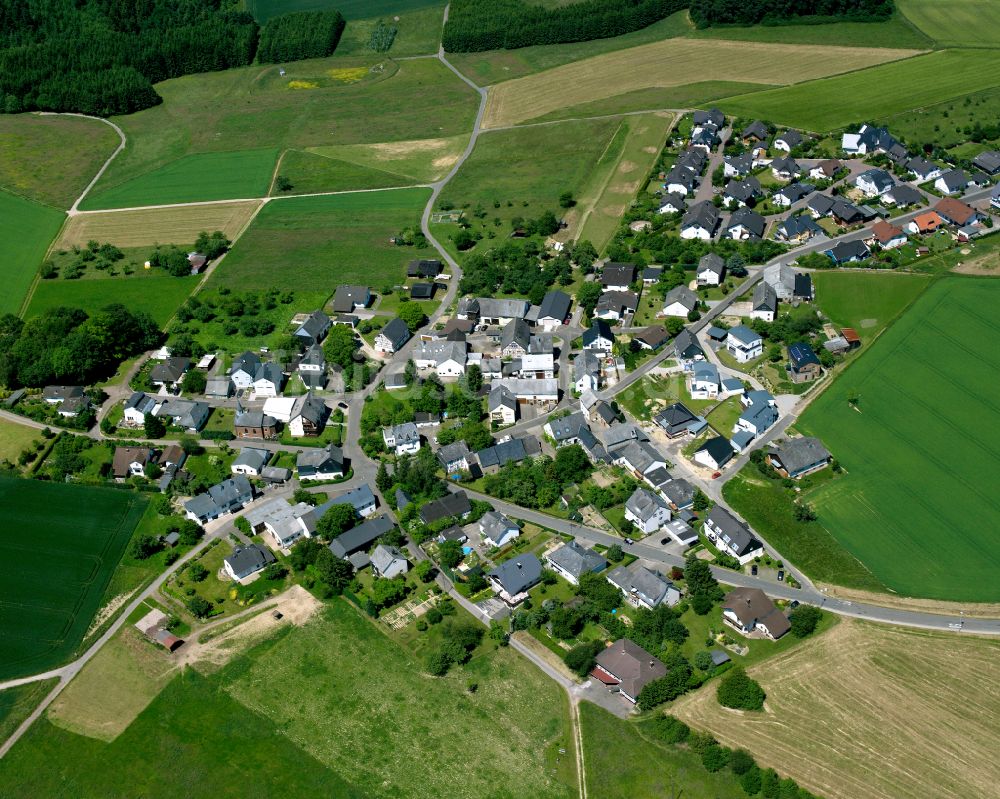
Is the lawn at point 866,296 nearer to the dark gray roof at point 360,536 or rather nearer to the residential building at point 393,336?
the residential building at point 393,336

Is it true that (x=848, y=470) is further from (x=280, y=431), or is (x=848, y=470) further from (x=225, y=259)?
(x=225, y=259)

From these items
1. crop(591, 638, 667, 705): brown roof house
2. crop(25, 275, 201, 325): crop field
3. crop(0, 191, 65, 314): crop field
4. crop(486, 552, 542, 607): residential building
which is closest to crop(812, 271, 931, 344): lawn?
crop(486, 552, 542, 607): residential building

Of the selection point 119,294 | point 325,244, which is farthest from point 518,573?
point 119,294

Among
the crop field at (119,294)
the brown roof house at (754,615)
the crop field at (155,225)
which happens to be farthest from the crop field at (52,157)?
the brown roof house at (754,615)

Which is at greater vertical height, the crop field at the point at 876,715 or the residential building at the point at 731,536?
the residential building at the point at 731,536

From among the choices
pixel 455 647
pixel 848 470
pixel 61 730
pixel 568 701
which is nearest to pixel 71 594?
pixel 61 730

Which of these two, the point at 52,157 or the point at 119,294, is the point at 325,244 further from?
the point at 52,157

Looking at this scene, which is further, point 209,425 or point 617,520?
point 209,425
